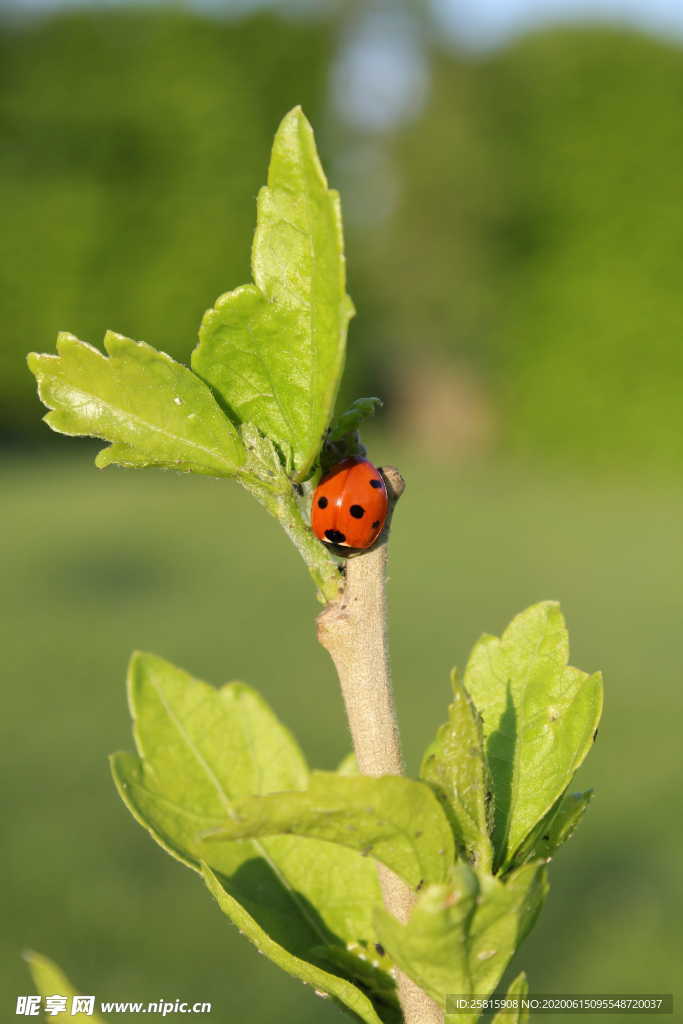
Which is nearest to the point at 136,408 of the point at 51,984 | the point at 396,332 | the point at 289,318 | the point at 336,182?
the point at 289,318

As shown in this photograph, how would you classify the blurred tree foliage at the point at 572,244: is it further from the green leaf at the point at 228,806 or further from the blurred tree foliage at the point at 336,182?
the green leaf at the point at 228,806

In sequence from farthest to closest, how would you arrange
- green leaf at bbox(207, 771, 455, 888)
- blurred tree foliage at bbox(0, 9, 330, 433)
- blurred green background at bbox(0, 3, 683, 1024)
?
blurred tree foliage at bbox(0, 9, 330, 433), blurred green background at bbox(0, 3, 683, 1024), green leaf at bbox(207, 771, 455, 888)

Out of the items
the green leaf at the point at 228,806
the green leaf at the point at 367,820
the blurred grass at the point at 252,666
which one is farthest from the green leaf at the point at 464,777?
the blurred grass at the point at 252,666

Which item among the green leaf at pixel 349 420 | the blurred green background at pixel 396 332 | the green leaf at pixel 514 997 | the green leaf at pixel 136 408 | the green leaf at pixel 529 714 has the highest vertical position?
the blurred green background at pixel 396 332

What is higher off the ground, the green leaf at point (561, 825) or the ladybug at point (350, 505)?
the ladybug at point (350, 505)

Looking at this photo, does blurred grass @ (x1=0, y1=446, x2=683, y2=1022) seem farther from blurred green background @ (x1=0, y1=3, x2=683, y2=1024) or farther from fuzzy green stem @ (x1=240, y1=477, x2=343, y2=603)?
fuzzy green stem @ (x1=240, y1=477, x2=343, y2=603)

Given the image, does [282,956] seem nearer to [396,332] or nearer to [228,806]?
[228,806]

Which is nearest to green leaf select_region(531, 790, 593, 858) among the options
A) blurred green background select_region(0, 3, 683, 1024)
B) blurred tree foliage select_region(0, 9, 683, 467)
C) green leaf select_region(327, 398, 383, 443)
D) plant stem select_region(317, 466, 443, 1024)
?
plant stem select_region(317, 466, 443, 1024)
